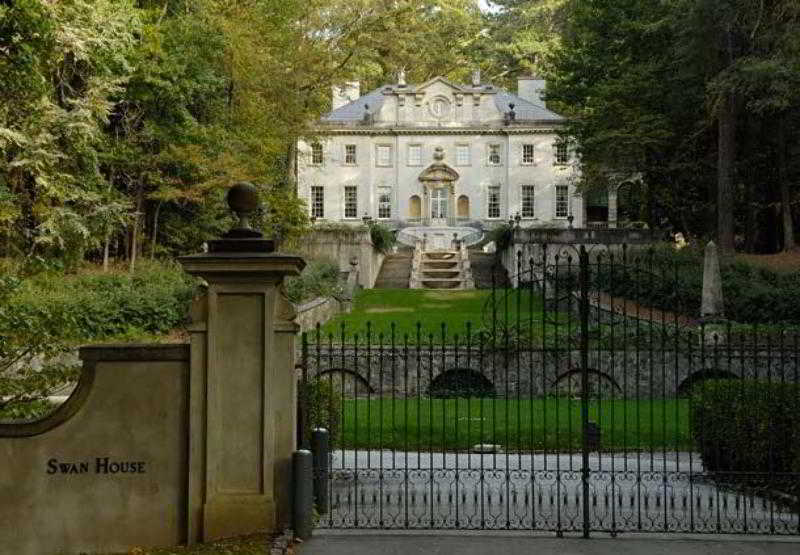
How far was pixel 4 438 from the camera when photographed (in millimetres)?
8422

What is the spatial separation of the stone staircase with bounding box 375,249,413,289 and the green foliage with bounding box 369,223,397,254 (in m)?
0.72

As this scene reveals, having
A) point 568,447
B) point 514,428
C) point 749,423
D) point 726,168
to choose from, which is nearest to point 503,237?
point 726,168

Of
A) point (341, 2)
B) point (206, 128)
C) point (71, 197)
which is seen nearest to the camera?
point (71, 197)

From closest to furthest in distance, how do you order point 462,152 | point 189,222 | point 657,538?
point 657,538 < point 189,222 < point 462,152

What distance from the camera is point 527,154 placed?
59781 millimetres

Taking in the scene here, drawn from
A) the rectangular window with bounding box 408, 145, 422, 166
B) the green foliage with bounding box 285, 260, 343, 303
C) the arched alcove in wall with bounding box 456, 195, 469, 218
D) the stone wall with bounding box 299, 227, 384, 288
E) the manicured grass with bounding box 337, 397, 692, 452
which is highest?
the rectangular window with bounding box 408, 145, 422, 166

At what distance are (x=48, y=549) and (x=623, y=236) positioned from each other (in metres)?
32.0

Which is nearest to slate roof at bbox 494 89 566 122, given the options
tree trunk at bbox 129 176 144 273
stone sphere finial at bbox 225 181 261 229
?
tree trunk at bbox 129 176 144 273

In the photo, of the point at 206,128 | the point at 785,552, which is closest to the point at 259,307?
the point at 785,552

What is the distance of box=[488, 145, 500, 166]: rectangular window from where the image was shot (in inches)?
2365

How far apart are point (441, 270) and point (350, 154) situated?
21.6m

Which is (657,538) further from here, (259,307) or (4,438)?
(4,438)

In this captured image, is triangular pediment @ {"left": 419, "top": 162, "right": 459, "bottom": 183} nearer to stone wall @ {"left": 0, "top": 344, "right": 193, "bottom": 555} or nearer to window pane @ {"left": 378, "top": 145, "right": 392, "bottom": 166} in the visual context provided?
window pane @ {"left": 378, "top": 145, "right": 392, "bottom": 166}

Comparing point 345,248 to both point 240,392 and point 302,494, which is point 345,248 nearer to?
point 240,392
